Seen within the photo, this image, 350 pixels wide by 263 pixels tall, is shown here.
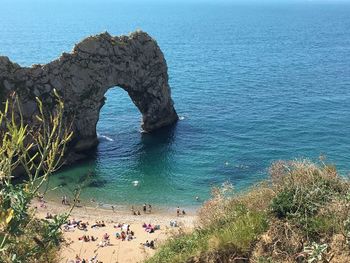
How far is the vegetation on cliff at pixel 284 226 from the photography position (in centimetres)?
1416

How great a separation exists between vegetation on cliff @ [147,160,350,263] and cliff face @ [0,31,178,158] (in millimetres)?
28506

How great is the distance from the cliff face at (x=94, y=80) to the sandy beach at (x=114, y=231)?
9858 millimetres

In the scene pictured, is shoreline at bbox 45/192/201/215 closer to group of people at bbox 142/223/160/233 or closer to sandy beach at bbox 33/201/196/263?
sandy beach at bbox 33/201/196/263

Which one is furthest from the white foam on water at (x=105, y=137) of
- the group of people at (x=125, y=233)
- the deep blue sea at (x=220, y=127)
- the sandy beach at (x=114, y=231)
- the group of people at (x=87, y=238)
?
the group of people at (x=87, y=238)

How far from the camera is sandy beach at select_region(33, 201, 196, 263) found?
30.3m

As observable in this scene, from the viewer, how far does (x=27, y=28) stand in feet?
533

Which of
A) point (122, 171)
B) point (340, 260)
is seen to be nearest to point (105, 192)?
point (122, 171)

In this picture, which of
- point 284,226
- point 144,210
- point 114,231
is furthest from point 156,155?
point 284,226

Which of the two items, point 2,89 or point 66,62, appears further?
point 66,62

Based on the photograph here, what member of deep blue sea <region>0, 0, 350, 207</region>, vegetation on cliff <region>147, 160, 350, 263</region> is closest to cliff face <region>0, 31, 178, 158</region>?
deep blue sea <region>0, 0, 350, 207</region>

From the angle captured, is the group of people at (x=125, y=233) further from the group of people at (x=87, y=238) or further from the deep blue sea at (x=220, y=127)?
the deep blue sea at (x=220, y=127)

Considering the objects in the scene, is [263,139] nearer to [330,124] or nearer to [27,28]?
[330,124]

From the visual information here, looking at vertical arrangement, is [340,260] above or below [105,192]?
above

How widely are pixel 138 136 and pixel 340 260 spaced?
42.5m
